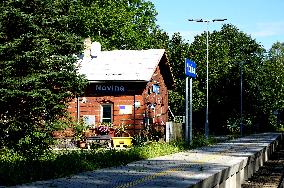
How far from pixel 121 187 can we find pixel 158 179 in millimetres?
1195

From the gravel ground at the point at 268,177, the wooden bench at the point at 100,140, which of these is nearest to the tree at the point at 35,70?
the wooden bench at the point at 100,140

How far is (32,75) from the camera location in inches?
662

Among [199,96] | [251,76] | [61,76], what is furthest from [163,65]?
[251,76]

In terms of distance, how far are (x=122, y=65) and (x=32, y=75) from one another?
11.7 meters

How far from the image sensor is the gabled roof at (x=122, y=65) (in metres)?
26.7

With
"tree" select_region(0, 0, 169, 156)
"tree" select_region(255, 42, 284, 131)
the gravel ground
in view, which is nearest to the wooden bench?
"tree" select_region(0, 0, 169, 156)

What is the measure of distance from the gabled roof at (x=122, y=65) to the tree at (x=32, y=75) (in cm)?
802

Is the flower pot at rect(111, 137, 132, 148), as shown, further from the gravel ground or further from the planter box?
the gravel ground

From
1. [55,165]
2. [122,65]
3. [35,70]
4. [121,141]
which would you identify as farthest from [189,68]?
[55,165]

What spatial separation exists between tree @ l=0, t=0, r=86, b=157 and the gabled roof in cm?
802

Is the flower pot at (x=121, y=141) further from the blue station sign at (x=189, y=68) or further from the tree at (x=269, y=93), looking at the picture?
the tree at (x=269, y=93)

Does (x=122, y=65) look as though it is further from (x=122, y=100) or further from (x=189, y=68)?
(x=189, y=68)

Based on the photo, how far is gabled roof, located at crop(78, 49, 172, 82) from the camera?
26734 millimetres

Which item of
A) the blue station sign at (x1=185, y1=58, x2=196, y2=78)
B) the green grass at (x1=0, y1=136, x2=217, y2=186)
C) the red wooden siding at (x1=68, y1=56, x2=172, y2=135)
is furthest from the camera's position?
the red wooden siding at (x1=68, y1=56, x2=172, y2=135)
